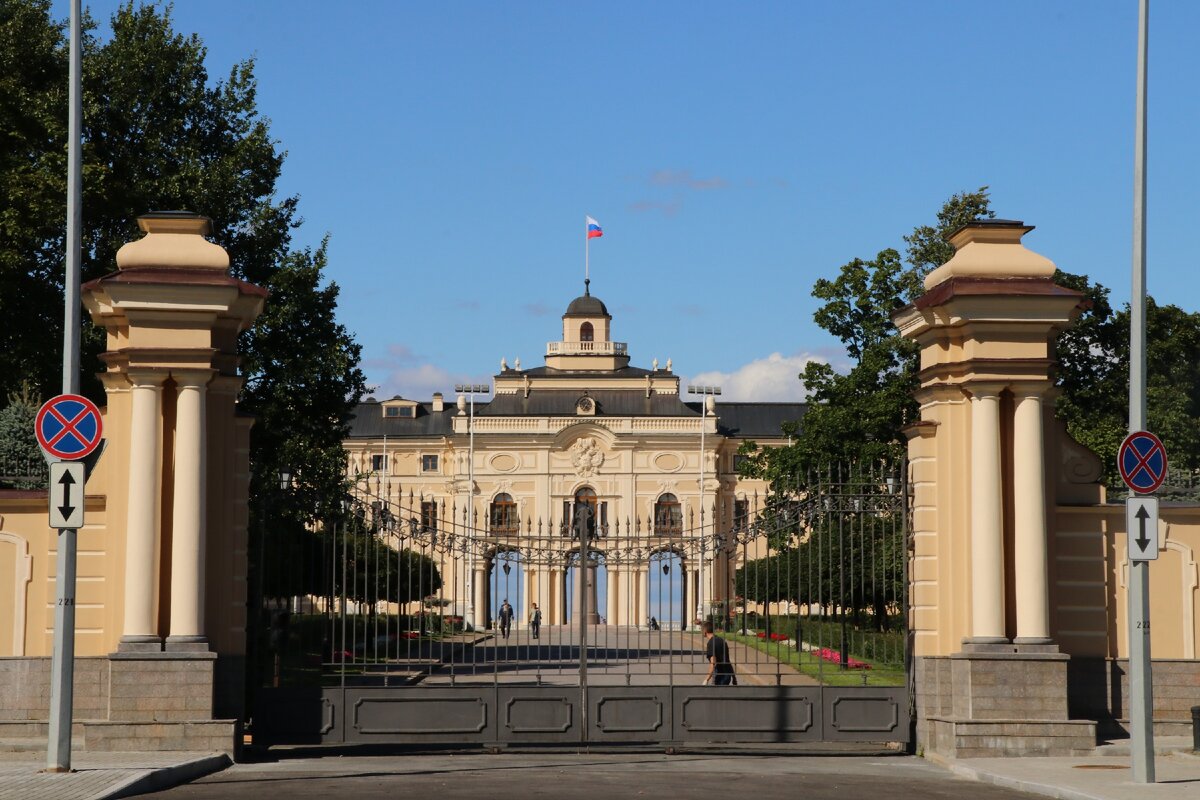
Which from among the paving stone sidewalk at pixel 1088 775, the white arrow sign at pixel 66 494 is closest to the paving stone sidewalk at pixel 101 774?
the white arrow sign at pixel 66 494

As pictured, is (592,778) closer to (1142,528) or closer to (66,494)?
(66,494)

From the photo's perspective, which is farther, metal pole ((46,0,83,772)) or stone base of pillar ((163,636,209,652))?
stone base of pillar ((163,636,209,652))

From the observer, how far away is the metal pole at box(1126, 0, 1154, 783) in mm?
15133

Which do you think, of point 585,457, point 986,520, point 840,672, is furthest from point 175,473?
point 585,457

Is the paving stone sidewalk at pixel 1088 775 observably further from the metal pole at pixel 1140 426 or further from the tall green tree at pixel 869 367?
the tall green tree at pixel 869 367

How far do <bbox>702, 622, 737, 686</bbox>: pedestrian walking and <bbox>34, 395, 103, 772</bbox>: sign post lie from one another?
23.9 ft

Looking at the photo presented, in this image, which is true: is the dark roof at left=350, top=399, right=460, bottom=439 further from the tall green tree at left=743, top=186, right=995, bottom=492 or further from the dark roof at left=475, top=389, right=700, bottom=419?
the tall green tree at left=743, top=186, right=995, bottom=492

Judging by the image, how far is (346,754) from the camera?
18.7m

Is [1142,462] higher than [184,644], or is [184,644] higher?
[1142,462]

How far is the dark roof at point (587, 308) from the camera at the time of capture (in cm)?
10556

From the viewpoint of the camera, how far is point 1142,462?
15641 millimetres

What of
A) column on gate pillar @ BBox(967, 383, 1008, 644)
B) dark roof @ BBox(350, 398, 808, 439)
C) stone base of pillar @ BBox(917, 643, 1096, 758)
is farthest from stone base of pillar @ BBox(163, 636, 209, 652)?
dark roof @ BBox(350, 398, 808, 439)

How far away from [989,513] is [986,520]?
0.08 meters

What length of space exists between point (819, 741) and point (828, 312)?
28662 mm
